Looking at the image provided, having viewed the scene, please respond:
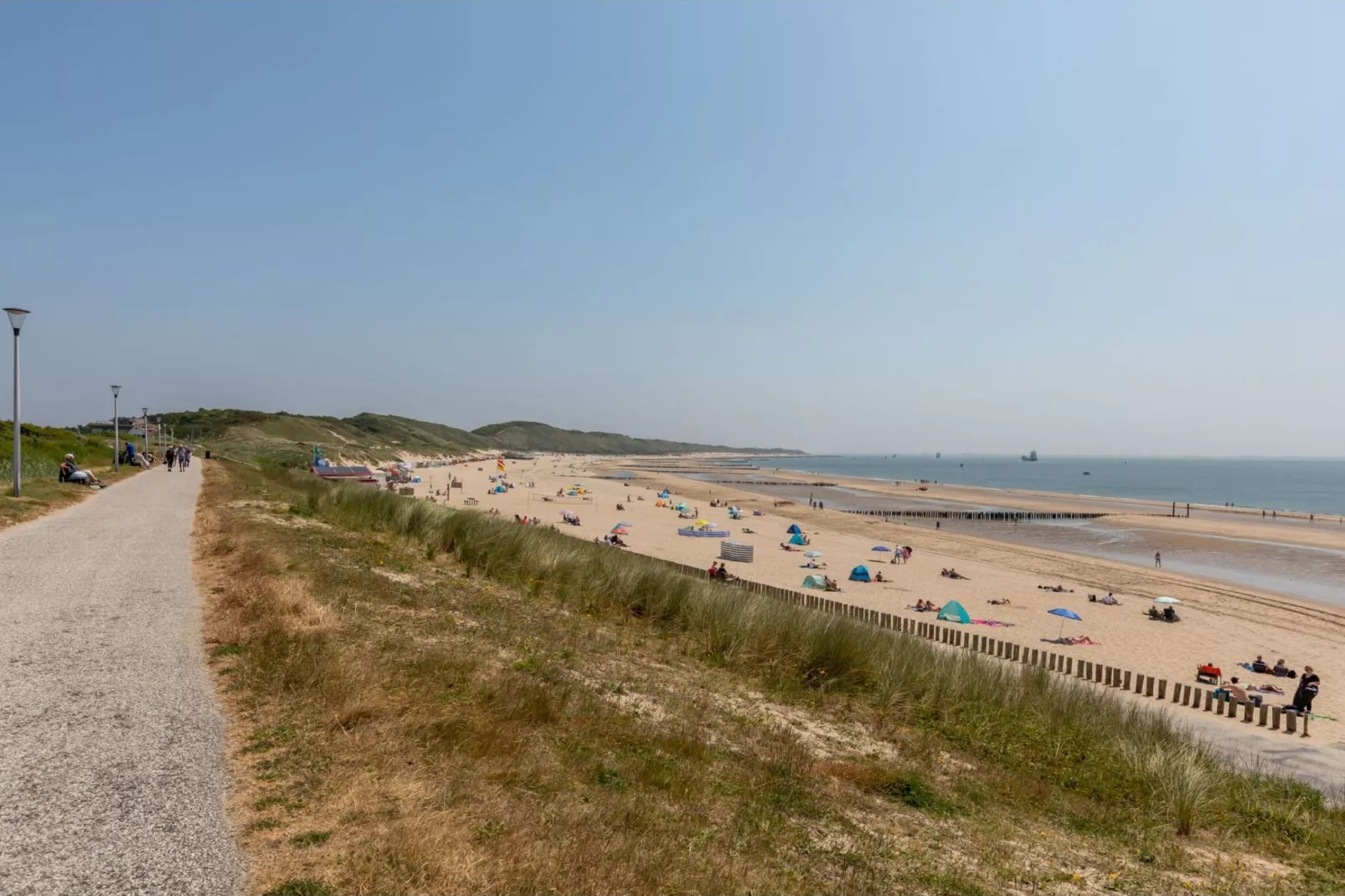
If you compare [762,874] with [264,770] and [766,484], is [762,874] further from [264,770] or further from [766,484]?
[766,484]

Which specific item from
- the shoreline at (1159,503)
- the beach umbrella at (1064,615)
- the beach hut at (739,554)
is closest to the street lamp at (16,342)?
the beach hut at (739,554)

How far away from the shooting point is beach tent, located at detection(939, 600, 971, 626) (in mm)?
22344

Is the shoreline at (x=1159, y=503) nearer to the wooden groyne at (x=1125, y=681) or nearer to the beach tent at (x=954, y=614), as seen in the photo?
the beach tent at (x=954, y=614)

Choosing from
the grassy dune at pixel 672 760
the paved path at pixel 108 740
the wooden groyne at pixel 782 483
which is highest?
the paved path at pixel 108 740

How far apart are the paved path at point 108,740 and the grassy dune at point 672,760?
278 mm

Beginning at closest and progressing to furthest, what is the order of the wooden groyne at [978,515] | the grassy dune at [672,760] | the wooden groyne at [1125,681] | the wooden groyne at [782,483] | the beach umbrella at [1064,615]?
the grassy dune at [672,760]
the wooden groyne at [1125,681]
the beach umbrella at [1064,615]
the wooden groyne at [978,515]
the wooden groyne at [782,483]

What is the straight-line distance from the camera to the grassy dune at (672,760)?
410 centimetres

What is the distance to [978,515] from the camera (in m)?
63.1

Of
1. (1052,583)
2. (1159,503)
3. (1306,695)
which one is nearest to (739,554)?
(1052,583)

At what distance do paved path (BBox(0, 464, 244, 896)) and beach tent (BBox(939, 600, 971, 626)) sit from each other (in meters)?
20.9

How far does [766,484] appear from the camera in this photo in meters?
112

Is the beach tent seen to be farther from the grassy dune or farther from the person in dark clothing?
the grassy dune

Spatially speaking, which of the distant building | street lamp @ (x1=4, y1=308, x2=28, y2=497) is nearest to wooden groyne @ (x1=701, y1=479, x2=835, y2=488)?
the distant building

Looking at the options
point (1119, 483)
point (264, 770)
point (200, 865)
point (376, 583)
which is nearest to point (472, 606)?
point (376, 583)
